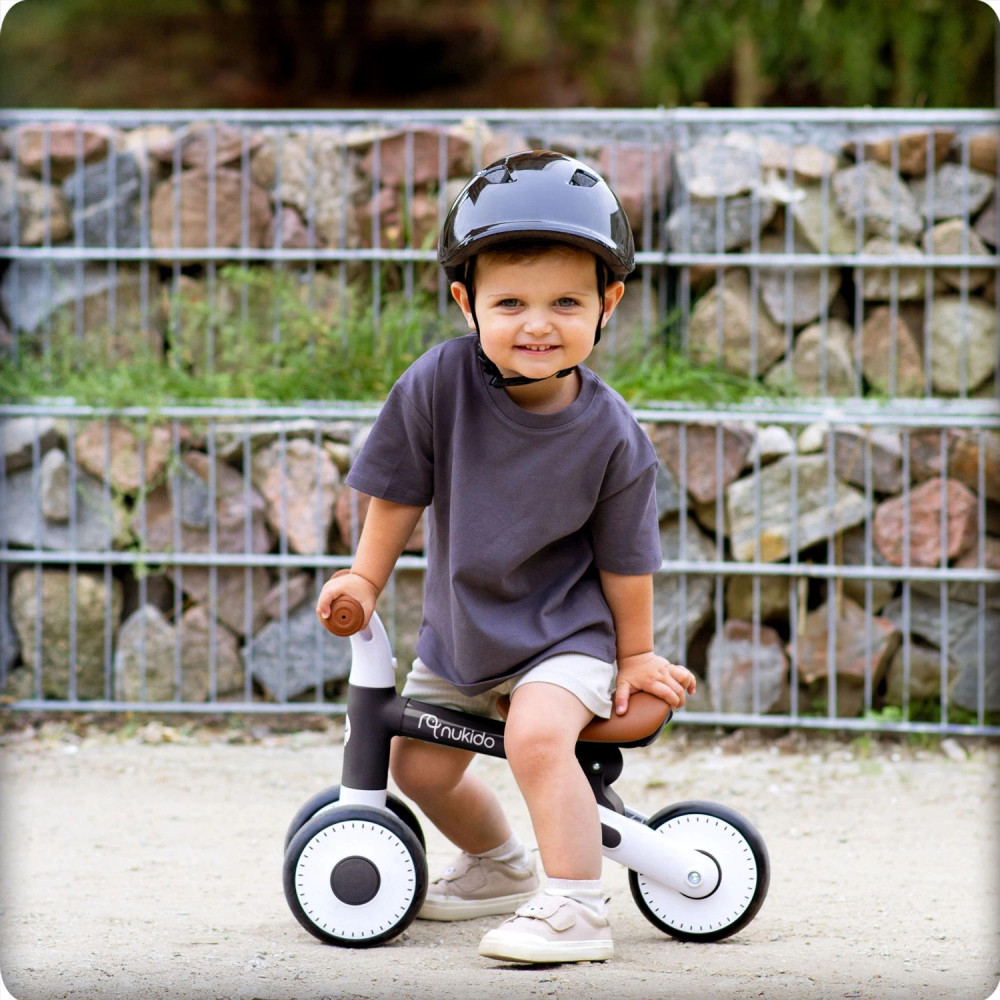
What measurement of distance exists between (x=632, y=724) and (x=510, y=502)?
1.49 feet

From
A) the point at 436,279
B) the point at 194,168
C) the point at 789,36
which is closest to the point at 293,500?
the point at 436,279

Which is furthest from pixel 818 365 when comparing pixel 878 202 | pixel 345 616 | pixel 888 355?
pixel 345 616

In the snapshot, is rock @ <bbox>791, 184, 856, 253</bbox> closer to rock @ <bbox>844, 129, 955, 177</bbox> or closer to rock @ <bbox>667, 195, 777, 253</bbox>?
rock @ <bbox>667, 195, 777, 253</bbox>

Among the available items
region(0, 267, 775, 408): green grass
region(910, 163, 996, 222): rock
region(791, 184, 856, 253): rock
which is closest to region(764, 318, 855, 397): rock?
region(0, 267, 775, 408): green grass

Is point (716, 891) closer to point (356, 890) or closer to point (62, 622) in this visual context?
point (356, 890)

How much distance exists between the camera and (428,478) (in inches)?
92.8

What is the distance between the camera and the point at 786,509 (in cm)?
405

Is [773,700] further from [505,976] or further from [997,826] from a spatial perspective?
[505,976]

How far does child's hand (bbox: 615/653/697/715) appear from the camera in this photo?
2.34m

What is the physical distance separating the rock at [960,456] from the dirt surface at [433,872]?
824 mm

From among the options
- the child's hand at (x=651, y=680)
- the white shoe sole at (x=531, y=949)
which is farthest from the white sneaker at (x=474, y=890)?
the child's hand at (x=651, y=680)

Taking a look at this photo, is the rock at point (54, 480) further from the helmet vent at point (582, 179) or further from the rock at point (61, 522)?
the helmet vent at point (582, 179)

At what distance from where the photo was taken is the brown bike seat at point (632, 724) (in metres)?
2.33

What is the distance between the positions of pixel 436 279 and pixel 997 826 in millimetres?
2400
